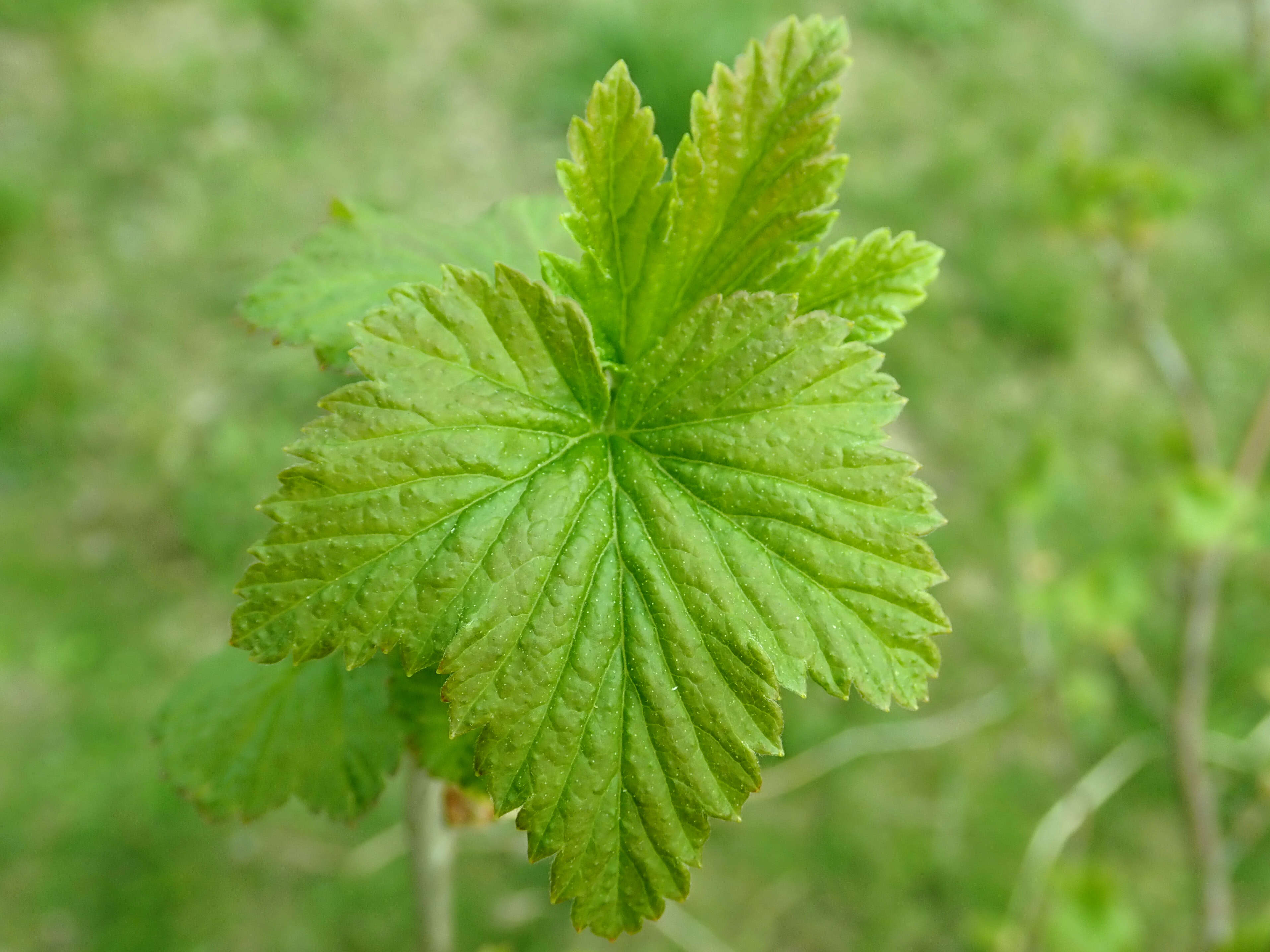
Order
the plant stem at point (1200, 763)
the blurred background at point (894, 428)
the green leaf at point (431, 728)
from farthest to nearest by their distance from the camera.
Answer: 1. the blurred background at point (894, 428)
2. the plant stem at point (1200, 763)
3. the green leaf at point (431, 728)

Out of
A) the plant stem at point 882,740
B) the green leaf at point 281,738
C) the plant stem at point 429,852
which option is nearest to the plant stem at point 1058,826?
the plant stem at point 882,740

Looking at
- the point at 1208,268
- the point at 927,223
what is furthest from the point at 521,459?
the point at 1208,268

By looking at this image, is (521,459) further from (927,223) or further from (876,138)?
(876,138)

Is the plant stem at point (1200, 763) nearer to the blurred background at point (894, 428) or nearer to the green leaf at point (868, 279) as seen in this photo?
the blurred background at point (894, 428)

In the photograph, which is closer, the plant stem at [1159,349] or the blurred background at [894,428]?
the plant stem at [1159,349]

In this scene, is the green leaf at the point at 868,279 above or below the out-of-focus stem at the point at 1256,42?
below

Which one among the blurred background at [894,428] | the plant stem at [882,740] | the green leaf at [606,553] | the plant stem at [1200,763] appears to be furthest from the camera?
the plant stem at [882,740]

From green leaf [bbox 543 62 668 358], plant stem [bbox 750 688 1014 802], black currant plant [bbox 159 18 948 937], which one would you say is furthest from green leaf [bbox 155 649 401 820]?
plant stem [bbox 750 688 1014 802]

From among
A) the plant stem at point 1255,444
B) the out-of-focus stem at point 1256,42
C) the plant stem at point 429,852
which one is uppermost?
the out-of-focus stem at point 1256,42

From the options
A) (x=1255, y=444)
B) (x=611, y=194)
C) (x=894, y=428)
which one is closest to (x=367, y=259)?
(x=611, y=194)
